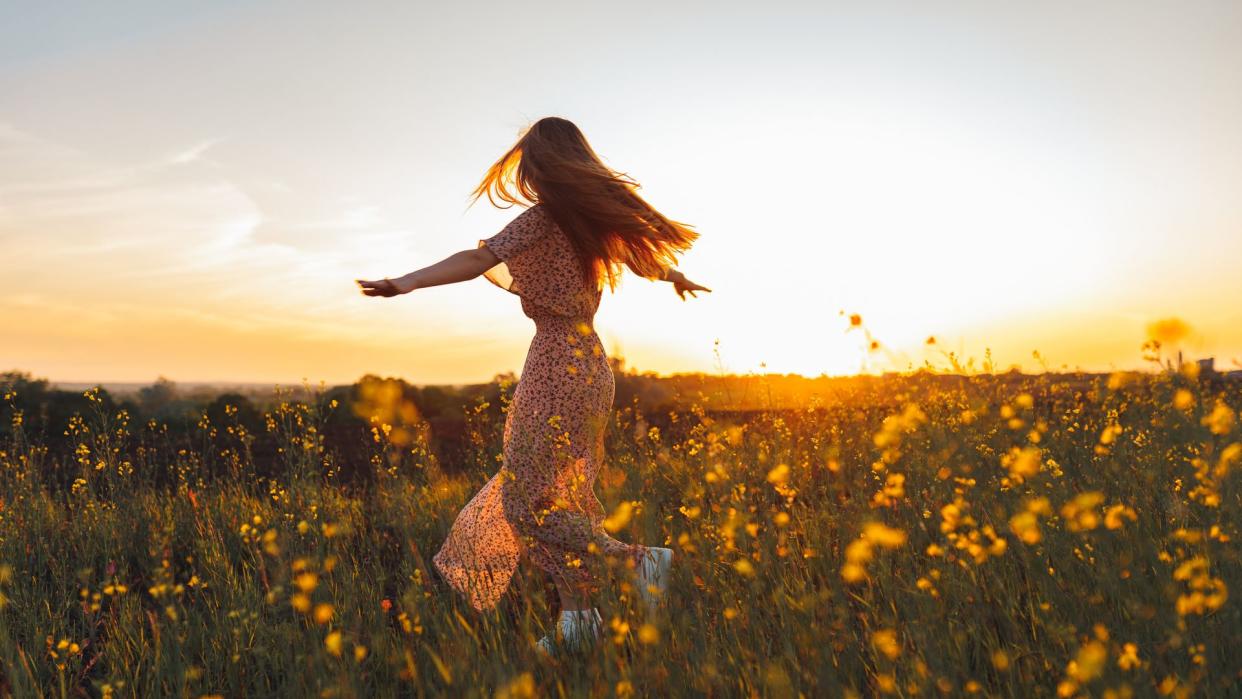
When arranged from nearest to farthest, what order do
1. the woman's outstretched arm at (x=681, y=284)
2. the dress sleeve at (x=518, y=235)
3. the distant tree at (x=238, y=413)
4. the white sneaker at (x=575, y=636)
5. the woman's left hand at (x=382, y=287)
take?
the white sneaker at (x=575, y=636) → the woman's left hand at (x=382, y=287) → the dress sleeve at (x=518, y=235) → the woman's outstretched arm at (x=681, y=284) → the distant tree at (x=238, y=413)

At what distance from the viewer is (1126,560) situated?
193cm

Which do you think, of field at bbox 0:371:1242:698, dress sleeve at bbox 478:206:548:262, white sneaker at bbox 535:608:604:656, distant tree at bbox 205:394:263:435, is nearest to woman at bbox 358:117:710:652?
dress sleeve at bbox 478:206:548:262

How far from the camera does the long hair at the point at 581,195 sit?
11.5 feet

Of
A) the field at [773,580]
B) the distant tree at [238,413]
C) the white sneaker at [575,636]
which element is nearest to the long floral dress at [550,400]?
the field at [773,580]

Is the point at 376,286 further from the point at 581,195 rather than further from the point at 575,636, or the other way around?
the point at 575,636

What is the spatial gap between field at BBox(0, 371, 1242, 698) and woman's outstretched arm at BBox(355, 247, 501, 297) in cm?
93

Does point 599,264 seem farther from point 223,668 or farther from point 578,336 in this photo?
point 223,668

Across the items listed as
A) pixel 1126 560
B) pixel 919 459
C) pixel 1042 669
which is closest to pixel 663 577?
pixel 919 459

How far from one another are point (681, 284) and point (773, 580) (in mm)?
1849

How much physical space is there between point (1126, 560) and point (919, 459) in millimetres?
874

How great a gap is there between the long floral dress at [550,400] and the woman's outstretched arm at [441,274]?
0.08 m

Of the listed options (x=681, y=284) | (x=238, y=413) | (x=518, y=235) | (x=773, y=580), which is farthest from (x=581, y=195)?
(x=238, y=413)

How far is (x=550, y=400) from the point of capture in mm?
3525

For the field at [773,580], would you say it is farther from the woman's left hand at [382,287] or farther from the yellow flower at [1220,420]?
the woman's left hand at [382,287]
